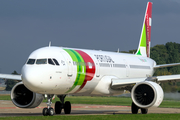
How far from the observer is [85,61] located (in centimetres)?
2106

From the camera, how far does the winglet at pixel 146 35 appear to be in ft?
103

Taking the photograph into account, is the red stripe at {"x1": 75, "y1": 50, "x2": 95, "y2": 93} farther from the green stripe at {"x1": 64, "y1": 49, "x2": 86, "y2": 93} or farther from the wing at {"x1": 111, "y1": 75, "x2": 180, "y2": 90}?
the wing at {"x1": 111, "y1": 75, "x2": 180, "y2": 90}

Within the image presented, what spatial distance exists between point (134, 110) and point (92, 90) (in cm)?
362

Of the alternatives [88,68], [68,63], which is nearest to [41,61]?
[68,63]

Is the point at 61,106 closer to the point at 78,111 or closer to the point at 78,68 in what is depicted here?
the point at 78,111

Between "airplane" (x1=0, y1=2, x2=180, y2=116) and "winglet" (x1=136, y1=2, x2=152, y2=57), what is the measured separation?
497 cm

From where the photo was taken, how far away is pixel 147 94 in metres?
20.4

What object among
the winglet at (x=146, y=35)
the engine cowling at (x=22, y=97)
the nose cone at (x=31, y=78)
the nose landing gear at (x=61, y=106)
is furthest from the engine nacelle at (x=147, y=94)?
the winglet at (x=146, y=35)

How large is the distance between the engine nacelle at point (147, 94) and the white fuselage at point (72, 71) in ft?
8.25

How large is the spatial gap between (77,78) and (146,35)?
13.9m

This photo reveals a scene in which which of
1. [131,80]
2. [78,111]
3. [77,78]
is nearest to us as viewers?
[77,78]

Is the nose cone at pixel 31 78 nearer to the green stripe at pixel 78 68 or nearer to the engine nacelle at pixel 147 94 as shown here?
the green stripe at pixel 78 68

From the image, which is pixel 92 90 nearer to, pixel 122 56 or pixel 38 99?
pixel 38 99

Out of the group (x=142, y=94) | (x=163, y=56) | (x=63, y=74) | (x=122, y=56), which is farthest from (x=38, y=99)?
(x=163, y=56)
